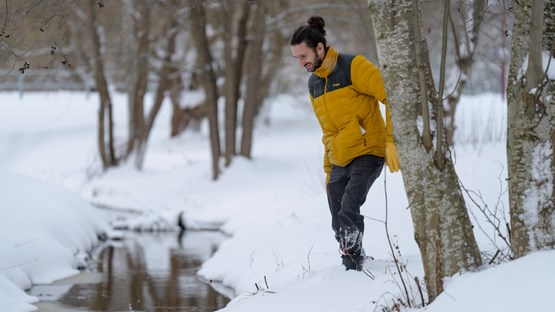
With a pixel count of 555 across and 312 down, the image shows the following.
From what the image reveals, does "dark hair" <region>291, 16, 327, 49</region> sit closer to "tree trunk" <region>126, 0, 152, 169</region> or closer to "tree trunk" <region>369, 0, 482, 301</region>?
"tree trunk" <region>369, 0, 482, 301</region>

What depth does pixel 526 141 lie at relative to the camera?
15.7ft

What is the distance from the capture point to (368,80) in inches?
224

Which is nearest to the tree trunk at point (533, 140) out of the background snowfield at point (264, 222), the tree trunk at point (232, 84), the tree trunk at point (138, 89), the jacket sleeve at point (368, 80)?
the background snowfield at point (264, 222)

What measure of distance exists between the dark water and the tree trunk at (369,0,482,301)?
2.87m

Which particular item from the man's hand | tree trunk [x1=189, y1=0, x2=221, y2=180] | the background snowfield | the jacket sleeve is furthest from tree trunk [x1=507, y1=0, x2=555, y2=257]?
tree trunk [x1=189, y1=0, x2=221, y2=180]

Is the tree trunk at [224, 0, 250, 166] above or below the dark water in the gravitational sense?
above

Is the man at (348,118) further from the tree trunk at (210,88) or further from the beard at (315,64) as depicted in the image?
the tree trunk at (210,88)

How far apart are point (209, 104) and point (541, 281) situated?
1580 centimetres

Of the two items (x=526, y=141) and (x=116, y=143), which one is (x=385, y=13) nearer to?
(x=526, y=141)

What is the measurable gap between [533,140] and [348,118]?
145cm

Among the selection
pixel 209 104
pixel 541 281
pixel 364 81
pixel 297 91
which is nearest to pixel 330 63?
pixel 364 81

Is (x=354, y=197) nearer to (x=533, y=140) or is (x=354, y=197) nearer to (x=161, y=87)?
(x=533, y=140)

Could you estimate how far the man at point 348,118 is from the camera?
19.1ft

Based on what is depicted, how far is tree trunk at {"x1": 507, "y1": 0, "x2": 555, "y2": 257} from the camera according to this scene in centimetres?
471
